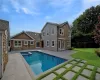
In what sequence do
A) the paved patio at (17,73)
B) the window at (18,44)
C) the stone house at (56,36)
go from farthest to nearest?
the window at (18,44) → the stone house at (56,36) → the paved patio at (17,73)

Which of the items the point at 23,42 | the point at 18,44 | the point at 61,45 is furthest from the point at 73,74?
the point at 23,42

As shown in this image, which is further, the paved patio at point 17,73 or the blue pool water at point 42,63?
the blue pool water at point 42,63

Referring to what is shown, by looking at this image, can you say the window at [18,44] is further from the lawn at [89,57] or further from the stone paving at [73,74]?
the stone paving at [73,74]

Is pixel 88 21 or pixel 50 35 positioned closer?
pixel 50 35

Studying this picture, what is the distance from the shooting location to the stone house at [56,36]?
2906cm

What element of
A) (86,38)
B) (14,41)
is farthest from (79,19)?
(14,41)

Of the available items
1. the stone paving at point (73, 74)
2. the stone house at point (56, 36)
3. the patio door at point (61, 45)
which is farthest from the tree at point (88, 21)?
the stone paving at point (73, 74)

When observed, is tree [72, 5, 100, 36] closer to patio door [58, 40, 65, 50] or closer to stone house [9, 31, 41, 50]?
patio door [58, 40, 65, 50]

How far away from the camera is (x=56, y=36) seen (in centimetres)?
2881

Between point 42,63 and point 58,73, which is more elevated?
point 58,73

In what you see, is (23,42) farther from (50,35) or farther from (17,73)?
(17,73)

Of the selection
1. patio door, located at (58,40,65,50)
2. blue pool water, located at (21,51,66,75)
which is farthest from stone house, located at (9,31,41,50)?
blue pool water, located at (21,51,66,75)

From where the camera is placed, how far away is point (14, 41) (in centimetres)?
3058

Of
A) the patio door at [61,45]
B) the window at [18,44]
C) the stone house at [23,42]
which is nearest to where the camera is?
the patio door at [61,45]
